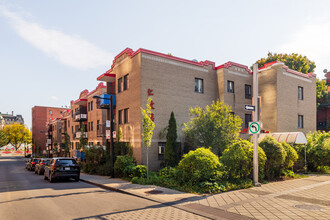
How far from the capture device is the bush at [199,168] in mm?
12320

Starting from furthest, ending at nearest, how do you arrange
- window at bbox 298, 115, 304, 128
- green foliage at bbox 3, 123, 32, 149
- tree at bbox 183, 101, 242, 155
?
green foliage at bbox 3, 123, 32, 149 → window at bbox 298, 115, 304, 128 → tree at bbox 183, 101, 242, 155

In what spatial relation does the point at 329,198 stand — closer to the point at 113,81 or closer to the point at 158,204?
the point at 158,204

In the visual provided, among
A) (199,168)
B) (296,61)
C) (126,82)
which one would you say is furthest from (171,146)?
(296,61)

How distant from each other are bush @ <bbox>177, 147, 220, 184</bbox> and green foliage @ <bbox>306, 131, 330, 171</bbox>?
33.9ft

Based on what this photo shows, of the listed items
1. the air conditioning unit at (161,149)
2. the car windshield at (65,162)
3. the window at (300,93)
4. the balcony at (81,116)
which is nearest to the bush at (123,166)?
the air conditioning unit at (161,149)

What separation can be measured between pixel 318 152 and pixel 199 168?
11.4m

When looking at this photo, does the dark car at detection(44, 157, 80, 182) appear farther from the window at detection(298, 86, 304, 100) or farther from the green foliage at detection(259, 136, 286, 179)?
the window at detection(298, 86, 304, 100)

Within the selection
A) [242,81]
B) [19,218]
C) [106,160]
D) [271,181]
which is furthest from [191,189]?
[242,81]

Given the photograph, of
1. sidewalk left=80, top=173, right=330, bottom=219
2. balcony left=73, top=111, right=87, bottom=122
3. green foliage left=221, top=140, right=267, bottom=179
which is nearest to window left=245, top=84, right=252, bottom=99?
green foliage left=221, top=140, right=267, bottom=179

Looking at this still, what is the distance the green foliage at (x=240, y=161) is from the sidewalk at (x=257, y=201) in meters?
1.16

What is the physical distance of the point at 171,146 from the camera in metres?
19.5

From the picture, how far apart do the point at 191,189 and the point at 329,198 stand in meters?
5.62

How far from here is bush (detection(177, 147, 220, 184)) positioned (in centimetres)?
1232

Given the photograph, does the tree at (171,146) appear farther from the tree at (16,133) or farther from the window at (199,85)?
the tree at (16,133)
